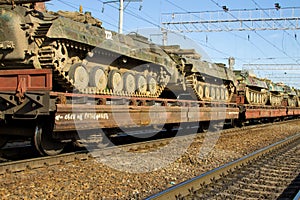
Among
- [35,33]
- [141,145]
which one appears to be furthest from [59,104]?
[141,145]

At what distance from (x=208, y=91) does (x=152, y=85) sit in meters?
5.68

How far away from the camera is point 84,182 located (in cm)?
709

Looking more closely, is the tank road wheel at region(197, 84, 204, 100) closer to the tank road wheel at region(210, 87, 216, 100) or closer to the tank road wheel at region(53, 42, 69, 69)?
the tank road wheel at region(210, 87, 216, 100)

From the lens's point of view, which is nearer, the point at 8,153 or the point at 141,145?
the point at 8,153

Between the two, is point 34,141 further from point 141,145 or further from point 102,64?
point 141,145

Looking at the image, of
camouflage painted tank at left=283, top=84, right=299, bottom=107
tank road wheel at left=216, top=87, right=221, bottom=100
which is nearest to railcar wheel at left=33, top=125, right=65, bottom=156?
tank road wheel at left=216, top=87, right=221, bottom=100

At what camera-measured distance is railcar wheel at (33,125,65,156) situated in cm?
878

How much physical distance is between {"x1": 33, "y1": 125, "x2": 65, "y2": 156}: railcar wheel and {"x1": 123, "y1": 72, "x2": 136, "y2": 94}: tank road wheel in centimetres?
282

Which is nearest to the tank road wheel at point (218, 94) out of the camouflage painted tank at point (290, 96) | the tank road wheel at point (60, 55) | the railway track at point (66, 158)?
the railway track at point (66, 158)

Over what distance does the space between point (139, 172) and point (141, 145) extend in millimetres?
Answer: 3690

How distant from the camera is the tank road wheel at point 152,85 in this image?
43.5 ft

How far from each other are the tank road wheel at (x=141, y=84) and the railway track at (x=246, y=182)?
396 cm

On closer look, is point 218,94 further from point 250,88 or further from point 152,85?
point 250,88

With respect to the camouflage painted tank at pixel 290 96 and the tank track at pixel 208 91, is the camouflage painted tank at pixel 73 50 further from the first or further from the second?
the camouflage painted tank at pixel 290 96
